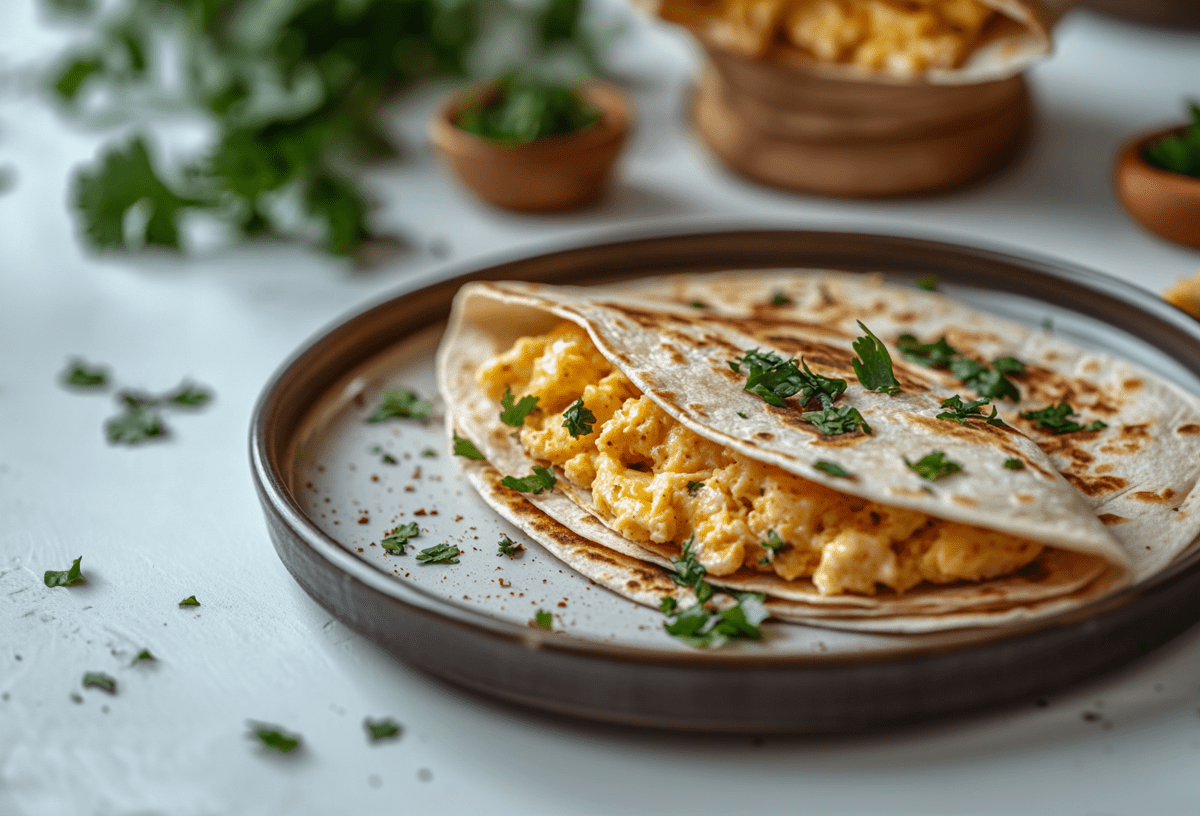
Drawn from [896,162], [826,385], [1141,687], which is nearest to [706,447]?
[826,385]

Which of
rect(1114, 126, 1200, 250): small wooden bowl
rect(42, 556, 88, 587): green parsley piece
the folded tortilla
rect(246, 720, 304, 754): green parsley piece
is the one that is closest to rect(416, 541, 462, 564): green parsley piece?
the folded tortilla

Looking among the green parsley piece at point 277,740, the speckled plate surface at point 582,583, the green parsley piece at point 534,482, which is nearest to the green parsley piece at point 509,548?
the speckled plate surface at point 582,583

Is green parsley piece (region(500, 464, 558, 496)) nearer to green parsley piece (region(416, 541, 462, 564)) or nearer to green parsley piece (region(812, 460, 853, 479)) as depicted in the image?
green parsley piece (region(416, 541, 462, 564))

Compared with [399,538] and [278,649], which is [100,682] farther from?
[399,538]

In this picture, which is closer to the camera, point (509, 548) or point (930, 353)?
point (509, 548)

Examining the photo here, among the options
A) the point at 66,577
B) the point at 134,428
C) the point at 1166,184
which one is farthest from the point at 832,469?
the point at 1166,184

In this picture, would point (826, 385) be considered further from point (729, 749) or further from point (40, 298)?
point (40, 298)
